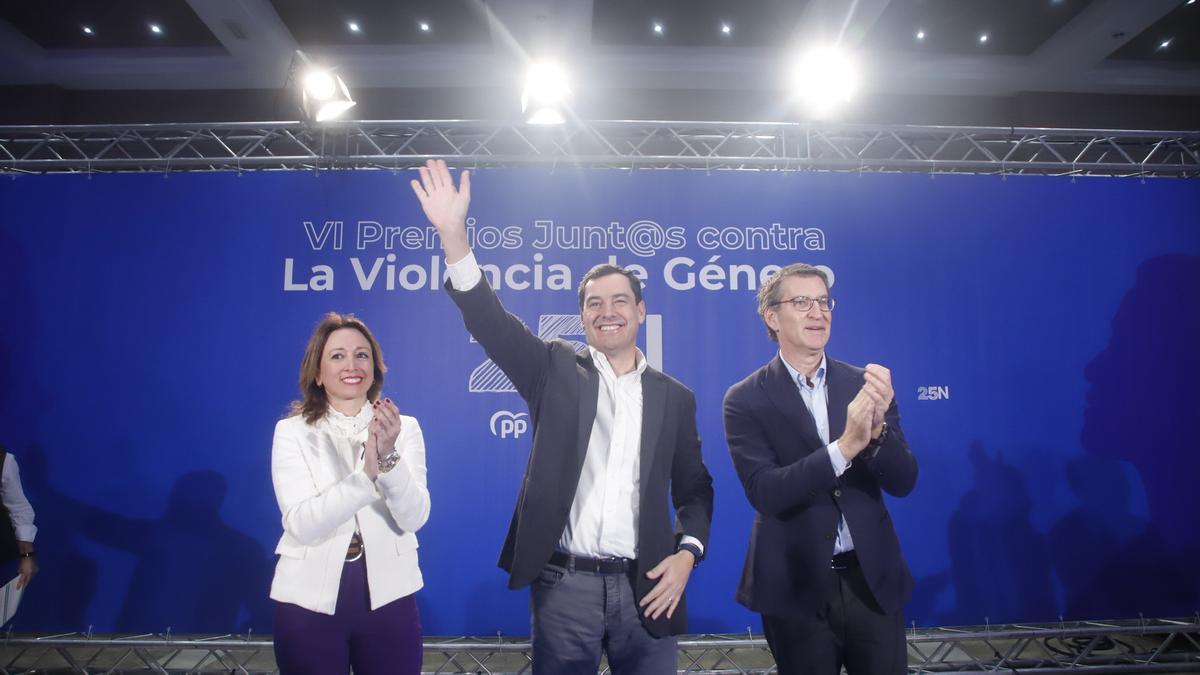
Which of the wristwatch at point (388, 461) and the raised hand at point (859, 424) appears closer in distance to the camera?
the raised hand at point (859, 424)

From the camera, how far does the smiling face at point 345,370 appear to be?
2137 mm

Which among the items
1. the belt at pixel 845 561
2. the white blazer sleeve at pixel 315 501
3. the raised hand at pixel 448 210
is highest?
the raised hand at pixel 448 210

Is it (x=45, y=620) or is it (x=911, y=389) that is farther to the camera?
(x=911, y=389)

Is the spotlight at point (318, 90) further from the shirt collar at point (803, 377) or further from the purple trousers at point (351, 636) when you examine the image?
the shirt collar at point (803, 377)

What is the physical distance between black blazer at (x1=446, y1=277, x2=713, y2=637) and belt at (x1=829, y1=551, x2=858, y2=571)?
1.27 feet

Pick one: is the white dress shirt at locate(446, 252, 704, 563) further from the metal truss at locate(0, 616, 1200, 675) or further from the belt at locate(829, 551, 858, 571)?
the metal truss at locate(0, 616, 1200, 675)

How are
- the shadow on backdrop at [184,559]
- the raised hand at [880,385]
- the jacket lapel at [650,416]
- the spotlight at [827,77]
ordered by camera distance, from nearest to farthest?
the raised hand at [880,385], the jacket lapel at [650,416], the shadow on backdrop at [184,559], the spotlight at [827,77]

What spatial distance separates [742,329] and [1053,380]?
210 centimetres

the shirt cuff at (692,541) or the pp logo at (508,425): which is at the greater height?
the pp logo at (508,425)

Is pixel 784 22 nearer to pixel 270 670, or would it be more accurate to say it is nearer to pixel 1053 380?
pixel 1053 380

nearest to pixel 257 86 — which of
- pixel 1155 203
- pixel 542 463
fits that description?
pixel 542 463

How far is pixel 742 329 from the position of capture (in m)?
4.41

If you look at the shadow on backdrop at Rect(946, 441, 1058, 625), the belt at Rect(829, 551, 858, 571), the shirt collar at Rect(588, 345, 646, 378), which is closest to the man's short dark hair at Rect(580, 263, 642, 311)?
the shirt collar at Rect(588, 345, 646, 378)

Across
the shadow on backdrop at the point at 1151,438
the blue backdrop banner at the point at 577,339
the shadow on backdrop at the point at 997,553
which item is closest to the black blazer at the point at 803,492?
the blue backdrop banner at the point at 577,339
